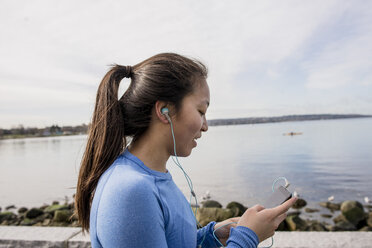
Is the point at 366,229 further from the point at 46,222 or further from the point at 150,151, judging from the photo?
the point at 46,222

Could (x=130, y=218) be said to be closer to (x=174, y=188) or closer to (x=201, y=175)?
(x=174, y=188)

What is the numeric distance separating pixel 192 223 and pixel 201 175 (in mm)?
16951

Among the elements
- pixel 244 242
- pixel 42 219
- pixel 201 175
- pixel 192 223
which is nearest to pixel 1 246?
pixel 192 223

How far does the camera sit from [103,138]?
5.08 feet

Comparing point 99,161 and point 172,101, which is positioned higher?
point 172,101

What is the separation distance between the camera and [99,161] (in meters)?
1.53

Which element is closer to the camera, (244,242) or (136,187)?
(136,187)

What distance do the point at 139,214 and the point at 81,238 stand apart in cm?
248

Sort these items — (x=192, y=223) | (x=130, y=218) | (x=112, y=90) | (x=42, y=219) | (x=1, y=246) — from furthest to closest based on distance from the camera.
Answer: (x=42, y=219) → (x=1, y=246) → (x=112, y=90) → (x=192, y=223) → (x=130, y=218)

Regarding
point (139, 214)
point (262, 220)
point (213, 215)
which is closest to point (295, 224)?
point (213, 215)

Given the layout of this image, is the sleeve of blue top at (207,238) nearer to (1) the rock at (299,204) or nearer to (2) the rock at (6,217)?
(1) the rock at (299,204)

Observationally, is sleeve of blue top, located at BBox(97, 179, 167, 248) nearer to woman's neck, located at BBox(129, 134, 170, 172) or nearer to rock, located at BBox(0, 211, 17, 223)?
woman's neck, located at BBox(129, 134, 170, 172)

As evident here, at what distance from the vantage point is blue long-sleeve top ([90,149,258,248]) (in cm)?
116

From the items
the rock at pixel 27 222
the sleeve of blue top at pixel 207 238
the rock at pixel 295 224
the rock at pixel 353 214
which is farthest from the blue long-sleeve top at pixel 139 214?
the rock at pixel 27 222
